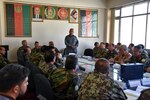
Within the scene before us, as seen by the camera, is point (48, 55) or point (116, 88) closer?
point (116, 88)

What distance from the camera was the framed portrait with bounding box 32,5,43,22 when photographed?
724cm

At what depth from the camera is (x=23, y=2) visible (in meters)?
7.04

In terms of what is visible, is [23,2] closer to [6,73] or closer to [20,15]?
[20,15]

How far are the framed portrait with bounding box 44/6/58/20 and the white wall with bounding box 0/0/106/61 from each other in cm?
16

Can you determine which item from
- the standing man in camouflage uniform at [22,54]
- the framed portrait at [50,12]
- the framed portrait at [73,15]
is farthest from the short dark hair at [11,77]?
the framed portrait at [73,15]

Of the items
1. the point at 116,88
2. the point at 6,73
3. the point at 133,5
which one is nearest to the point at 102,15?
the point at 133,5

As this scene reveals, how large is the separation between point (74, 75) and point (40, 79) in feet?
1.48

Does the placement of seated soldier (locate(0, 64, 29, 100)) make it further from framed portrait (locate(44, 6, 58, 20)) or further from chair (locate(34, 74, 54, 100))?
framed portrait (locate(44, 6, 58, 20))

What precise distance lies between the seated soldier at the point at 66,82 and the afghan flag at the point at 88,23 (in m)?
5.71

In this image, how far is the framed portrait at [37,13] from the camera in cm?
724

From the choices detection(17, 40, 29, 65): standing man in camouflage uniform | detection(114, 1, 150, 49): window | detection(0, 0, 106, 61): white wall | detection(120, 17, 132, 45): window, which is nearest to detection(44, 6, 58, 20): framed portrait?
detection(0, 0, 106, 61): white wall

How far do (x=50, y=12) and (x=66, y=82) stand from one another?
5426 millimetres

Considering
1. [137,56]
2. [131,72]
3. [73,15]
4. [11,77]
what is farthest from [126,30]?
[11,77]

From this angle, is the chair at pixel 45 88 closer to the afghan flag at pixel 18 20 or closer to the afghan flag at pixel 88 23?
the afghan flag at pixel 18 20
